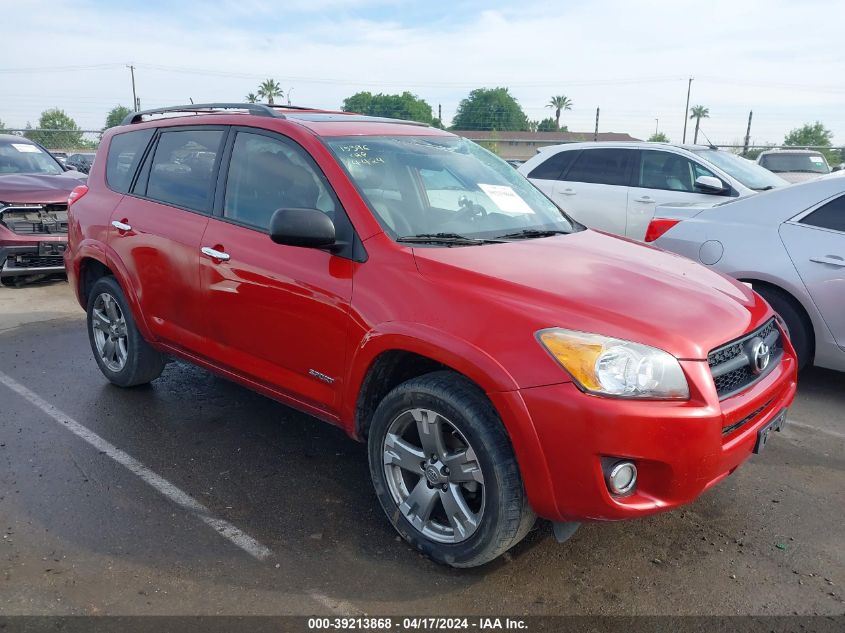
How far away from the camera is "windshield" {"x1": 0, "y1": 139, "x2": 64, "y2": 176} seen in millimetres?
9328

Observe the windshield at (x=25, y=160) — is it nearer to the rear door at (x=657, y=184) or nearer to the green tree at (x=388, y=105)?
the rear door at (x=657, y=184)

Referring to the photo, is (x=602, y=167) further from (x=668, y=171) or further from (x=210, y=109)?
(x=210, y=109)

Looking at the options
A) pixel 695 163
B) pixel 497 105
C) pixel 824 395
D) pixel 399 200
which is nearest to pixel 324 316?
pixel 399 200

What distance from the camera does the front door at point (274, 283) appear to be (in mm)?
3234

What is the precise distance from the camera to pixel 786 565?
9.80ft

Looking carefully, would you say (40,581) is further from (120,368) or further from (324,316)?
(120,368)

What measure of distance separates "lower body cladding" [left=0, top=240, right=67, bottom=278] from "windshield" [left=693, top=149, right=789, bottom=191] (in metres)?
7.53

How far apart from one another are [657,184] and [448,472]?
6259mm

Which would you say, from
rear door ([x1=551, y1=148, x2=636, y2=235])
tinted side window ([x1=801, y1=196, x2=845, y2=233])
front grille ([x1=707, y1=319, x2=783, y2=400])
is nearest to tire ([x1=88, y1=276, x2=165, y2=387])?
front grille ([x1=707, y1=319, x2=783, y2=400])

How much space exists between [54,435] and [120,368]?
75 cm

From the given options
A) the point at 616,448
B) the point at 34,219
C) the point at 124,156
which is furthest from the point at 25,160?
the point at 616,448

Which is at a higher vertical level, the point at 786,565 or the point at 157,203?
the point at 157,203

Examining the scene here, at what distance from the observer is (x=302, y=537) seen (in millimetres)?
3172

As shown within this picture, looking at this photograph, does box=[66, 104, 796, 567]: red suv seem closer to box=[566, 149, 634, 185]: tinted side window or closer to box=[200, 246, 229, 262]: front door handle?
box=[200, 246, 229, 262]: front door handle
